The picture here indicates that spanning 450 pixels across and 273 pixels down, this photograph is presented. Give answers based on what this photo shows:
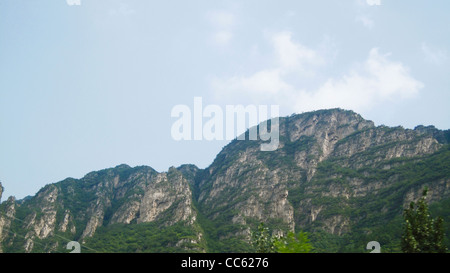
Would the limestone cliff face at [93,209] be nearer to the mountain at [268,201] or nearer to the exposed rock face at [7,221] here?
the exposed rock face at [7,221]

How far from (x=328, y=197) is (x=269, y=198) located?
25514mm

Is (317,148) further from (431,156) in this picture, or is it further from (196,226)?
(196,226)

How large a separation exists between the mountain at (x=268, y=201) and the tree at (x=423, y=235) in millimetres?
55862

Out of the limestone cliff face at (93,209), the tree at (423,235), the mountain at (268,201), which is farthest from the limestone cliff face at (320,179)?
the tree at (423,235)

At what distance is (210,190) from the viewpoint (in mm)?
190375

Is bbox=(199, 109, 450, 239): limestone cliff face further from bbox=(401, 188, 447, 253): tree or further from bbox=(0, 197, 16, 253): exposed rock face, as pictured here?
bbox=(401, 188, 447, 253): tree

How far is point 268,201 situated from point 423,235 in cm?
11832

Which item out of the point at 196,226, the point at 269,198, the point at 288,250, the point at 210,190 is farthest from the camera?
the point at 210,190

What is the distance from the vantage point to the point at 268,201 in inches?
6181

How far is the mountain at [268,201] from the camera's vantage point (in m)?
124

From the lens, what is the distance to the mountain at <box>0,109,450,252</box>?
124 meters

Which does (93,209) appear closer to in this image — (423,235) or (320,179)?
(320,179)

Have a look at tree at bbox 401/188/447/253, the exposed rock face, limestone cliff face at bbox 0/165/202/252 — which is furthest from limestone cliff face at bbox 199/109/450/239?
tree at bbox 401/188/447/253
